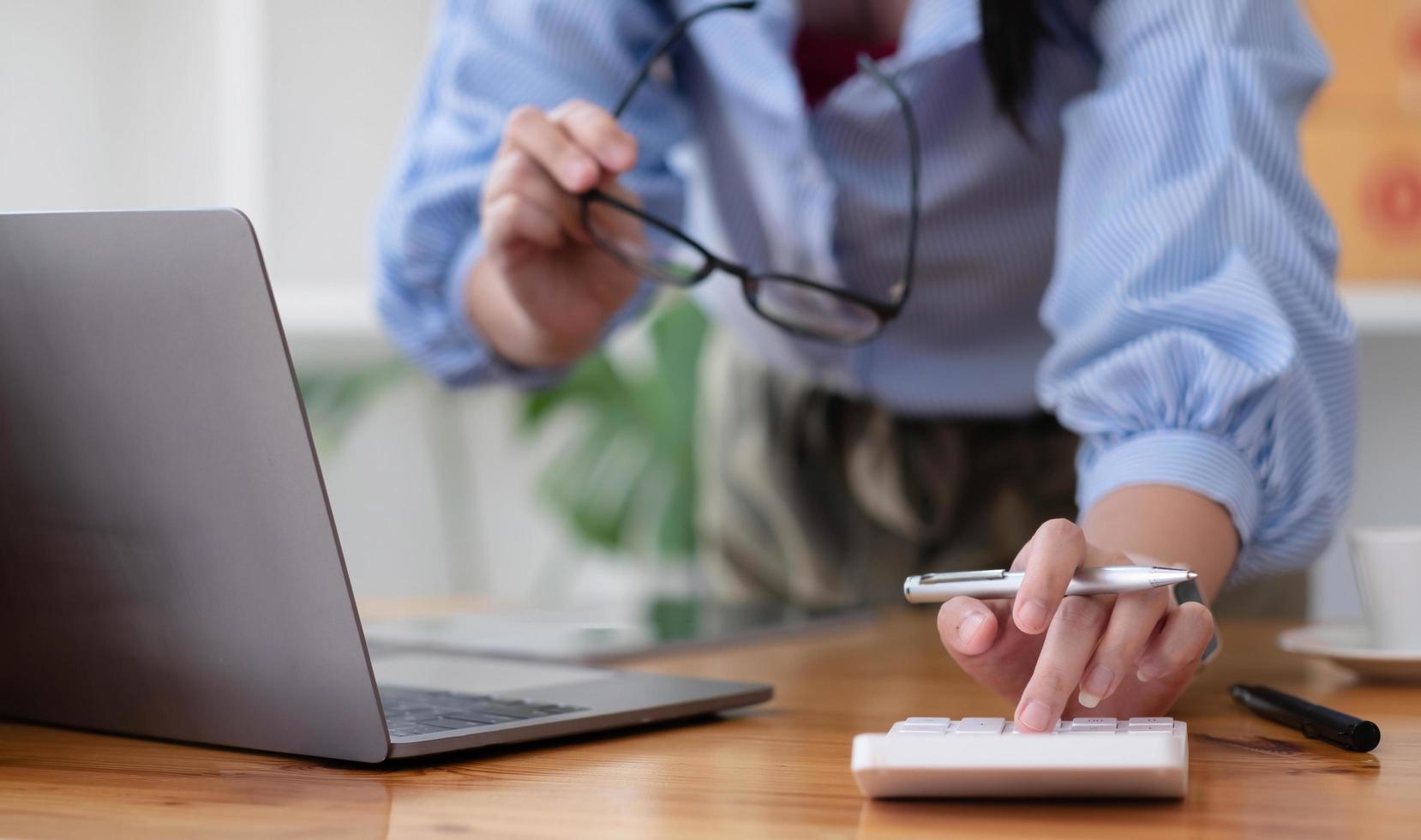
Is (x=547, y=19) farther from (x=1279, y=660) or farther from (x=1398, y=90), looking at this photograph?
(x=1398, y=90)

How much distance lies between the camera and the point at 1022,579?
1.58 ft

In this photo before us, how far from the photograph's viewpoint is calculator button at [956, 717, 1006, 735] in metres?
0.44

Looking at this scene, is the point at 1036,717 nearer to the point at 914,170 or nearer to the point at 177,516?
the point at 177,516

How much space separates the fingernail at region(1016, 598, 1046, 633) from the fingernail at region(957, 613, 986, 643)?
0.03m

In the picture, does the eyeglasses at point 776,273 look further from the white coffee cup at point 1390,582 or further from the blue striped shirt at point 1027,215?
the white coffee cup at point 1390,582

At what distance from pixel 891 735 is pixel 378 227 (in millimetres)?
869

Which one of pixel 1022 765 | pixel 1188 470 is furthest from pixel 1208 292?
pixel 1022 765

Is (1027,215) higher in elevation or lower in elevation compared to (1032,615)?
lower

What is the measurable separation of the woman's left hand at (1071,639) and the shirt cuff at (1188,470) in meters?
0.12

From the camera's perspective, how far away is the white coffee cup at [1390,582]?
0.68 meters

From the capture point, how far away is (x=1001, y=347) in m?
1.16

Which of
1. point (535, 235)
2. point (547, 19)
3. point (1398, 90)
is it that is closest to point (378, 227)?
point (547, 19)

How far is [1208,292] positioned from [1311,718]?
0.22m

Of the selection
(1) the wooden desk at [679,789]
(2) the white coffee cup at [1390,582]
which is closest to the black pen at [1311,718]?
(1) the wooden desk at [679,789]
